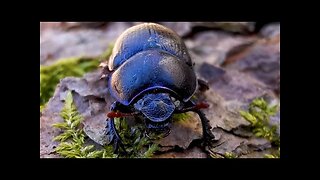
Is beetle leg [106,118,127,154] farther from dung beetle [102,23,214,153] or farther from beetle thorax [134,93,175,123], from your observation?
beetle thorax [134,93,175,123]

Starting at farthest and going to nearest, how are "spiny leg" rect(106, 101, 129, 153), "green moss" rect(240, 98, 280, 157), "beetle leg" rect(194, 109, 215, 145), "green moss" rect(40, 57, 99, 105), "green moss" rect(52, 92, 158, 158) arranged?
1. "green moss" rect(40, 57, 99, 105)
2. "green moss" rect(240, 98, 280, 157)
3. "beetle leg" rect(194, 109, 215, 145)
4. "green moss" rect(52, 92, 158, 158)
5. "spiny leg" rect(106, 101, 129, 153)

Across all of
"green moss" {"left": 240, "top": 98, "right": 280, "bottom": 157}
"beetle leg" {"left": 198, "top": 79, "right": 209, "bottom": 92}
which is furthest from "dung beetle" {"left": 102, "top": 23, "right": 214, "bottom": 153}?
"green moss" {"left": 240, "top": 98, "right": 280, "bottom": 157}

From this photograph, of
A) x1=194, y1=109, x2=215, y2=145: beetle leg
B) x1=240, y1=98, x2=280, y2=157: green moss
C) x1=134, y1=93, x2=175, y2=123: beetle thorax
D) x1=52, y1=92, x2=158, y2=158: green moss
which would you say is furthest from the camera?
x1=240, y1=98, x2=280, y2=157: green moss

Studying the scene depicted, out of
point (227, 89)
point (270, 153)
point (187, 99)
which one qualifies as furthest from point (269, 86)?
point (187, 99)

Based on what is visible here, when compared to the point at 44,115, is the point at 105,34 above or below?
above

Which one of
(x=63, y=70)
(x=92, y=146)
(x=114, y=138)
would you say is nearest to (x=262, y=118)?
(x=114, y=138)

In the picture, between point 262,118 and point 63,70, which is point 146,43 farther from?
point 63,70

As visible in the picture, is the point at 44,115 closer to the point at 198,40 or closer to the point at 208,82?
the point at 208,82
